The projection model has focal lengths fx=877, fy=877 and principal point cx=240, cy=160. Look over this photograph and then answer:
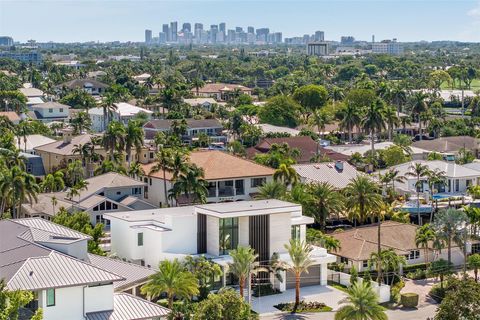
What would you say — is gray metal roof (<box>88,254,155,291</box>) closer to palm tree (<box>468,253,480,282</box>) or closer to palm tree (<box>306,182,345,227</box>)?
palm tree (<box>468,253,480,282</box>)

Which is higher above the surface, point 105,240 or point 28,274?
point 28,274

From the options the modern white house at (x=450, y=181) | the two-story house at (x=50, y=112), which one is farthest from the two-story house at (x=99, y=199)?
the two-story house at (x=50, y=112)

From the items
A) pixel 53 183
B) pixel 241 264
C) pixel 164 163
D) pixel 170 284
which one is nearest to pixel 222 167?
pixel 164 163

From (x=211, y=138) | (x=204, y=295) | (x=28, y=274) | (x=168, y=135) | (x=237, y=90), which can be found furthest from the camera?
(x=237, y=90)

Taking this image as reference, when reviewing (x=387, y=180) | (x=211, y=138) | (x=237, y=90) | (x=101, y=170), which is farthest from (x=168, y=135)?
(x=237, y=90)

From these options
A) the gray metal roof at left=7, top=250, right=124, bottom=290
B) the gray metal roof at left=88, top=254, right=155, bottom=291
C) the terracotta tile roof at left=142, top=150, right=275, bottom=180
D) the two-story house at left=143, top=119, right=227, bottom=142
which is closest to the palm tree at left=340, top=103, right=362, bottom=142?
the two-story house at left=143, top=119, right=227, bottom=142

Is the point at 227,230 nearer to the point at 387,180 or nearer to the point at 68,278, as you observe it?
the point at 68,278

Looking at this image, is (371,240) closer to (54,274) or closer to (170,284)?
(170,284)

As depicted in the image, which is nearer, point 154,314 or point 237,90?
point 154,314
